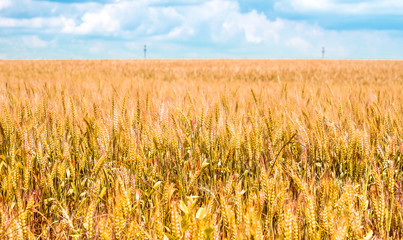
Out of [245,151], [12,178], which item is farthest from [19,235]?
[245,151]

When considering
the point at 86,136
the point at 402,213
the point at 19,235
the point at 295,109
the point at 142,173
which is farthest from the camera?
the point at 295,109

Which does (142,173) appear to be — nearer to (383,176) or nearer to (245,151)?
(245,151)

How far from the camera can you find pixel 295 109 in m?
2.38

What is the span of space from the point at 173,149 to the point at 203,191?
0.23m

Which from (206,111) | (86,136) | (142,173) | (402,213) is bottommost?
(402,213)

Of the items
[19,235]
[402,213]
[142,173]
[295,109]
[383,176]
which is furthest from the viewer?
[295,109]

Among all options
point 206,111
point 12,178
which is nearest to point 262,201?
point 206,111

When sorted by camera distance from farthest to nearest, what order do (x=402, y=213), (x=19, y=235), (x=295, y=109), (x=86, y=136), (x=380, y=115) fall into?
(x=295, y=109), (x=380, y=115), (x=86, y=136), (x=402, y=213), (x=19, y=235)

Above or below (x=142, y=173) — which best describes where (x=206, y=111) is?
above

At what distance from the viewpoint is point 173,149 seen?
55.6 inches

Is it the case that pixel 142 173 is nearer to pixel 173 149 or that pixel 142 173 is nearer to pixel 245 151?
pixel 173 149

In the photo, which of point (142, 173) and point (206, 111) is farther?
point (206, 111)

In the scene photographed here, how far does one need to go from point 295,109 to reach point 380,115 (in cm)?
56

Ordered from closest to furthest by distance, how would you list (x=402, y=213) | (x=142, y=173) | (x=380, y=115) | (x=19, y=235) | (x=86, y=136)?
(x=19, y=235)
(x=402, y=213)
(x=142, y=173)
(x=86, y=136)
(x=380, y=115)
